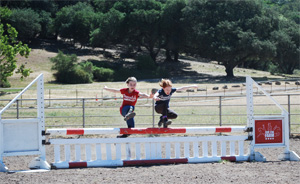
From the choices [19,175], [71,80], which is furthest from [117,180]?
[71,80]

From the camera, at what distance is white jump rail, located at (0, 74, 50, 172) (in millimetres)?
8297

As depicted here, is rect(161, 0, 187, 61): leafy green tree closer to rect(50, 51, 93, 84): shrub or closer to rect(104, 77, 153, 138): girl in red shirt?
rect(50, 51, 93, 84): shrub

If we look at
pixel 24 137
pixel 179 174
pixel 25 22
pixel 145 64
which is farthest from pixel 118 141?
pixel 25 22

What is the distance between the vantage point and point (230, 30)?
55531 millimetres

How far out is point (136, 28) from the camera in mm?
60781

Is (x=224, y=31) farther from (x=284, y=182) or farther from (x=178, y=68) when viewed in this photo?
(x=284, y=182)

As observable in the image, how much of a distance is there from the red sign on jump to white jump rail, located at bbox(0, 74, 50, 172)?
486 cm

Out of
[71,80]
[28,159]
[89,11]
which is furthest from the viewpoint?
[89,11]

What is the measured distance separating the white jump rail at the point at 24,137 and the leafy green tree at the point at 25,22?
190 ft

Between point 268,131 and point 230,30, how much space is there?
157 ft

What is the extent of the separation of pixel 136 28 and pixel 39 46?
18.5 meters

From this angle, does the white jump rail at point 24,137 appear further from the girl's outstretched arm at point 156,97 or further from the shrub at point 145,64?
the shrub at point 145,64

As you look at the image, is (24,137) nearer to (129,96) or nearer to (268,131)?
(129,96)

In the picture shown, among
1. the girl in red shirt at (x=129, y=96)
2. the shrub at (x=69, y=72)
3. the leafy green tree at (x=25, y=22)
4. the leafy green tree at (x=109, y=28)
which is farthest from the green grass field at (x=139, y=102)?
the girl in red shirt at (x=129, y=96)
